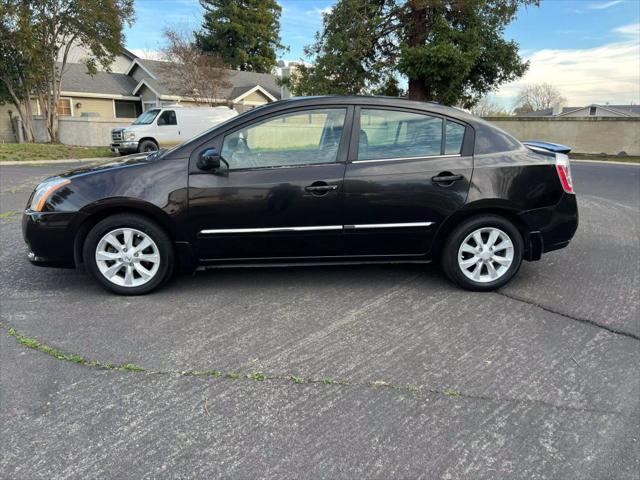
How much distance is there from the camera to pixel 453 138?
411 cm

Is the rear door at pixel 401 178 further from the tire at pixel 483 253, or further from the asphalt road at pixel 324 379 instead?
the asphalt road at pixel 324 379

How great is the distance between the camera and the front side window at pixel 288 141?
3.96 metres

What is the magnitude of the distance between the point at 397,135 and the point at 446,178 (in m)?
0.56

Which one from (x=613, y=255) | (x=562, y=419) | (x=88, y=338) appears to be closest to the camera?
(x=562, y=419)

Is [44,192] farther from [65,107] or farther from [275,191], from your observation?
[65,107]

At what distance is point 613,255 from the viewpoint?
530 cm

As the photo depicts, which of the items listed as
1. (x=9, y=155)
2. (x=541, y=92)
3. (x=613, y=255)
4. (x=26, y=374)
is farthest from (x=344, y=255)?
(x=541, y=92)

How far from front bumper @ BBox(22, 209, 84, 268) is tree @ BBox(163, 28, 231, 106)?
2822 centimetres

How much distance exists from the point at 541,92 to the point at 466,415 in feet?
282

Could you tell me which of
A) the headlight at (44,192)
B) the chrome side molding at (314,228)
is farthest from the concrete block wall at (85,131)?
the chrome side molding at (314,228)

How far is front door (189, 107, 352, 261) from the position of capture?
3885mm

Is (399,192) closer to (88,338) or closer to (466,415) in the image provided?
(466,415)

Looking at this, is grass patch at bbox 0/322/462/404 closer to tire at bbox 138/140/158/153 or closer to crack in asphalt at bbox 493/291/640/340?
crack in asphalt at bbox 493/291/640/340

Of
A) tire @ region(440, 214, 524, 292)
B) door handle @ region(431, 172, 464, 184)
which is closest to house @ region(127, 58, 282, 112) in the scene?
door handle @ region(431, 172, 464, 184)
